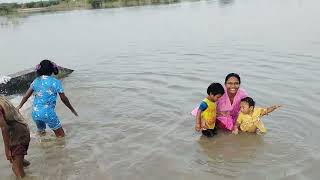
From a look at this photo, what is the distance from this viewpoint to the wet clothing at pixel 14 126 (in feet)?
16.2

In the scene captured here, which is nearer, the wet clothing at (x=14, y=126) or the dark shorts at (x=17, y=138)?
the wet clothing at (x=14, y=126)

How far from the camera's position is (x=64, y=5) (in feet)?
222

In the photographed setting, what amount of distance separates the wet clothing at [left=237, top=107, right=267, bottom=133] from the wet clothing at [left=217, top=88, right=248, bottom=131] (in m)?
0.14

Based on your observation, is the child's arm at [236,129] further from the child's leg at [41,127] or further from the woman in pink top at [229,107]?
the child's leg at [41,127]

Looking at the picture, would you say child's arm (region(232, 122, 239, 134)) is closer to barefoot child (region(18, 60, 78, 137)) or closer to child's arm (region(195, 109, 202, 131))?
child's arm (region(195, 109, 202, 131))

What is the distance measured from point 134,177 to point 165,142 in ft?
3.83

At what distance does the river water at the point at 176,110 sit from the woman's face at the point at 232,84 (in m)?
0.71

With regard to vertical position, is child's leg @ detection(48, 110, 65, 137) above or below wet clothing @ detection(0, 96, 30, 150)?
below

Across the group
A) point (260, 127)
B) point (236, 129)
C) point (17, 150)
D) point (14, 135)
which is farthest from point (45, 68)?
point (260, 127)

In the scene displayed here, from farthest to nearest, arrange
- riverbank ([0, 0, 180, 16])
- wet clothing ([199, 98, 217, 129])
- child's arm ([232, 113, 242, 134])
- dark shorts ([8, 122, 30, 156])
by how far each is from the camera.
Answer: riverbank ([0, 0, 180, 16])
child's arm ([232, 113, 242, 134])
wet clothing ([199, 98, 217, 129])
dark shorts ([8, 122, 30, 156])

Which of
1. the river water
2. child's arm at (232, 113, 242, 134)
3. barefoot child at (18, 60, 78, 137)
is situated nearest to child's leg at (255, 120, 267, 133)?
the river water

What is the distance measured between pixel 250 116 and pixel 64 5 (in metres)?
65.4

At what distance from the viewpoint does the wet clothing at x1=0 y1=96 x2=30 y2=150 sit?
4.94 metres

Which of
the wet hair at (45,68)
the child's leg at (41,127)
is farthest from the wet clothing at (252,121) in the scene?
the child's leg at (41,127)
